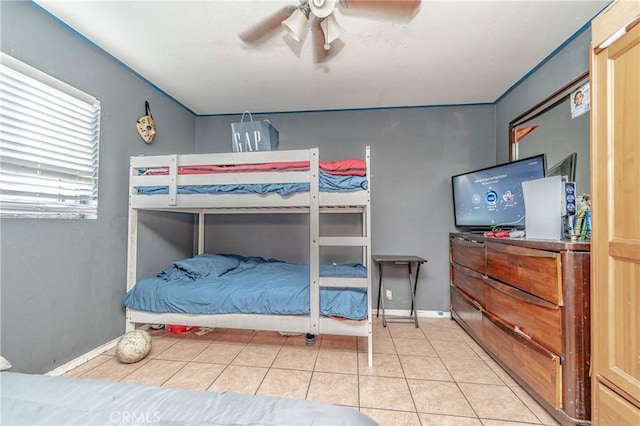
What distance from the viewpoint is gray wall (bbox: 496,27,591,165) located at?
1.90 meters

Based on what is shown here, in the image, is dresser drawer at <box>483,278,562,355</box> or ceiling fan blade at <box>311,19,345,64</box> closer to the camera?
dresser drawer at <box>483,278,562,355</box>

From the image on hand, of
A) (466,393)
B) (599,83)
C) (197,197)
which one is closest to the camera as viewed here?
(599,83)

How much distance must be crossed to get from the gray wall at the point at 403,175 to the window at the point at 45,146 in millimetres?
1658

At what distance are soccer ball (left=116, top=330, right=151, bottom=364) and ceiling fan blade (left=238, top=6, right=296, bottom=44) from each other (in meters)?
2.43

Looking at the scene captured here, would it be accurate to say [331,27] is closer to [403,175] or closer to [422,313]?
[403,175]

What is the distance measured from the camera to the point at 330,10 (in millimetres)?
1517

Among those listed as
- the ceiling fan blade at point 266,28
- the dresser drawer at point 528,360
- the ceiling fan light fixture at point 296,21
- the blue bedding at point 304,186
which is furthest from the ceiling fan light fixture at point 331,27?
the dresser drawer at point 528,360

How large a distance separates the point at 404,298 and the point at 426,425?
175 centimetres

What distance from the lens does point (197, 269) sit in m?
2.36

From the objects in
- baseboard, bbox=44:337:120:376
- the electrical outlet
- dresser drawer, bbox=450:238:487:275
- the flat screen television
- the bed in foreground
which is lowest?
baseboard, bbox=44:337:120:376

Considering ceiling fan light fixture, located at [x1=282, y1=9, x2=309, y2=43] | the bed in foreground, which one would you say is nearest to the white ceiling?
ceiling fan light fixture, located at [x1=282, y1=9, x2=309, y2=43]

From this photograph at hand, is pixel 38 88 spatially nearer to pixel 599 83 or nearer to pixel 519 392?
pixel 599 83

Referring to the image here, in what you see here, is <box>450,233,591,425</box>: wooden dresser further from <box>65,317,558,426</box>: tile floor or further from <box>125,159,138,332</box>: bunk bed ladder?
<box>125,159,138,332</box>: bunk bed ladder

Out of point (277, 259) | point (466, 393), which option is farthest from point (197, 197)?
point (466, 393)
